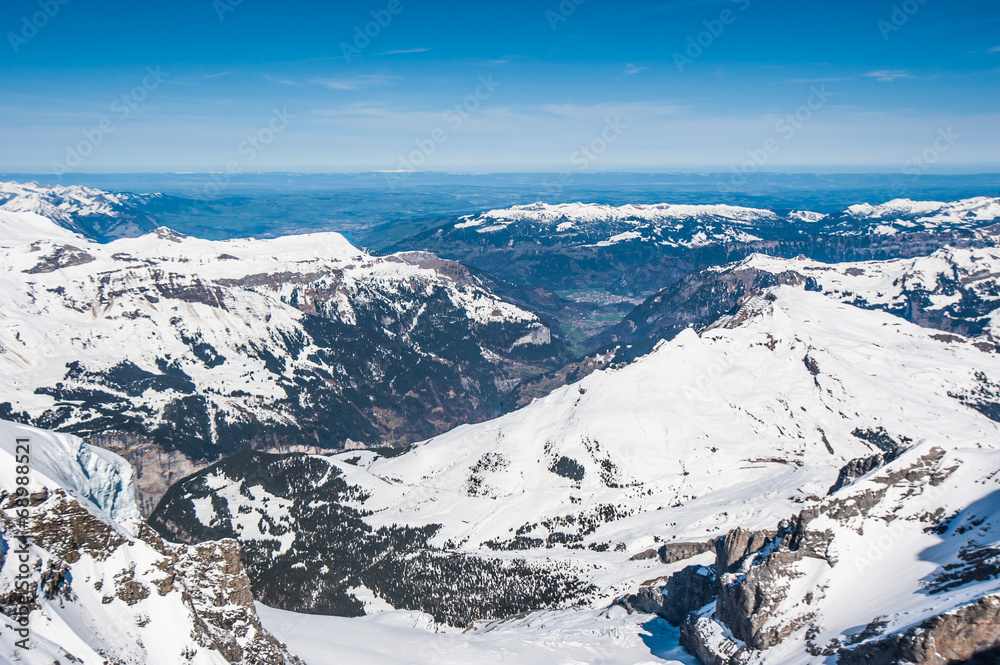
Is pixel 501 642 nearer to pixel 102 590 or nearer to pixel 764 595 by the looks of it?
pixel 764 595

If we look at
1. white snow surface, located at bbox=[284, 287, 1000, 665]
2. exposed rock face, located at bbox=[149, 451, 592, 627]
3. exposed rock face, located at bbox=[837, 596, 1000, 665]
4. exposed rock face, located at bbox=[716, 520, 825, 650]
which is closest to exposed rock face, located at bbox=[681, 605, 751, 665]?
exposed rock face, located at bbox=[716, 520, 825, 650]

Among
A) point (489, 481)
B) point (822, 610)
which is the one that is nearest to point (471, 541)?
point (489, 481)

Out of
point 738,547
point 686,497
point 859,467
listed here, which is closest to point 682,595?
point 738,547

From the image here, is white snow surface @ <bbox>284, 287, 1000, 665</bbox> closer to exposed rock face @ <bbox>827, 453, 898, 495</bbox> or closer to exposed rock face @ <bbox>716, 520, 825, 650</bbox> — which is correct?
exposed rock face @ <bbox>716, 520, 825, 650</bbox>

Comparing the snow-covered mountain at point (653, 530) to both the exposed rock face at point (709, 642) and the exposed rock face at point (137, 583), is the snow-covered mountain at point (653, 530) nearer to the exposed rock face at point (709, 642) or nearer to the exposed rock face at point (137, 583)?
the exposed rock face at point (709, 642)

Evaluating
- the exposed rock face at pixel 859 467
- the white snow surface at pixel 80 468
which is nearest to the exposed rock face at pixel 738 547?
the exposed rock face at pixel 859 467
